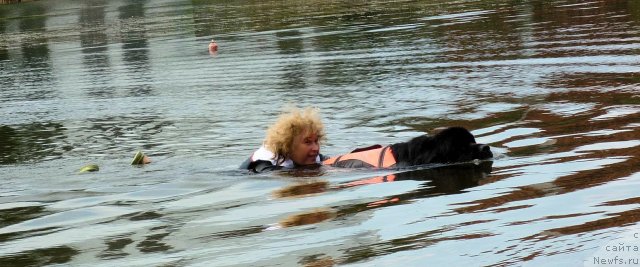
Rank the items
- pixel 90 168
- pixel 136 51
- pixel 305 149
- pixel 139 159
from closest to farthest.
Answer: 1. pixel 305 149
2. pixel 90 168
3. pixel 139 159
4. pixel 136 51

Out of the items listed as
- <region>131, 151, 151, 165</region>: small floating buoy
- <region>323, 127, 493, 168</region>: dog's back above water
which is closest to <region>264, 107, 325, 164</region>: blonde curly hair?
<region>323, 127, 493, 168</region>: dog's back above water

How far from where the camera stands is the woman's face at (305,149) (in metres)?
11.0

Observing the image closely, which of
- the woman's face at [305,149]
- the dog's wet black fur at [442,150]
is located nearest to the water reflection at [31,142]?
the woman's face at [305,149]

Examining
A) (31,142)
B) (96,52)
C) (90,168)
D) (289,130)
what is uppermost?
(289,130)

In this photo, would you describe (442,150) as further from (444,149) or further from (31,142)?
(31,142)

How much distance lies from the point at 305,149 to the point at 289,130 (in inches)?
10.5

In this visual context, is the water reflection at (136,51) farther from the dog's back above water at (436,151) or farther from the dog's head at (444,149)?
the dog's head at (444,149)

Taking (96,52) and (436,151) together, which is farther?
(96,52)

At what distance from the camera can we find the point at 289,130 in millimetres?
10867

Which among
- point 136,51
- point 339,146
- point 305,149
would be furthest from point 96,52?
point 305,149

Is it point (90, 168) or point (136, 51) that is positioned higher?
point (90, 168)

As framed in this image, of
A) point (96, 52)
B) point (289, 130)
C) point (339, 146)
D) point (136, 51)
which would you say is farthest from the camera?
point (96, 52)

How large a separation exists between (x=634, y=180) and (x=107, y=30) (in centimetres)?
3169

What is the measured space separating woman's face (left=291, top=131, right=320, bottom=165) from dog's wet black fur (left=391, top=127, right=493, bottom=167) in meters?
0.95
